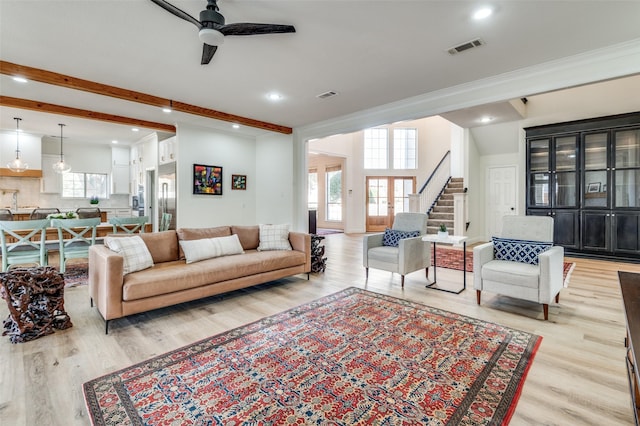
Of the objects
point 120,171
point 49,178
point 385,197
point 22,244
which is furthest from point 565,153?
point 49,178

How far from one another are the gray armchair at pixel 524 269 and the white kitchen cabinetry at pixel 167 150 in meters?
6.01

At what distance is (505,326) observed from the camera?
2.84 meters

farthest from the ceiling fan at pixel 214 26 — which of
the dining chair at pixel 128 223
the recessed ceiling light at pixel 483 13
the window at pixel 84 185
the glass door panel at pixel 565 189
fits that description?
the window at pixel 84 185

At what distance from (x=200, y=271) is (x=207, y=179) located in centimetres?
379

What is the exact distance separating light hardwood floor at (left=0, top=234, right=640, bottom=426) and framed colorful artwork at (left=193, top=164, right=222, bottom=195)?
2909mm

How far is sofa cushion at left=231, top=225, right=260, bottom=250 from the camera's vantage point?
4352 mm

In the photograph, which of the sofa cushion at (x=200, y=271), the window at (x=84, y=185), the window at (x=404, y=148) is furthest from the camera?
the window at (x=404, y=148)

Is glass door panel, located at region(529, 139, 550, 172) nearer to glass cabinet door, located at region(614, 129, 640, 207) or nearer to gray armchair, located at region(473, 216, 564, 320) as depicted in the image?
glass cabinet door, located at region(614, 129, 640, 207)

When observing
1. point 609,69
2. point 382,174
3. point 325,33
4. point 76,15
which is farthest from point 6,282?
point 382,174

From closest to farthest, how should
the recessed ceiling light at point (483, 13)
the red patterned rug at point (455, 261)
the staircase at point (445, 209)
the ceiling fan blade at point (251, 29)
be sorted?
1. the ceiling fan blade at point (251, 29)
2. the recessed ceiling light at point (483, 13)
3. the red patterned rug at point (455, 261)
4. the staircase at point (445, 209)

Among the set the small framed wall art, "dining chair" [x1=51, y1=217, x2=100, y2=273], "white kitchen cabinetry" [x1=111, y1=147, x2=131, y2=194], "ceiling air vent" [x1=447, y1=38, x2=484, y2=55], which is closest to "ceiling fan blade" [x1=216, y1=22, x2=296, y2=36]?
"ceiling air vent" [x1=447, y1=38, x2=484, y2=55]

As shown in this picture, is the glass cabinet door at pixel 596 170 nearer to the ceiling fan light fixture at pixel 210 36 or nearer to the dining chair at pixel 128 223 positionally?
the ceiling fan light fixture at pixel 210 36

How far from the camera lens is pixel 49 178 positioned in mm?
8047

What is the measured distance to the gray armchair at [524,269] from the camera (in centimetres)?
293
